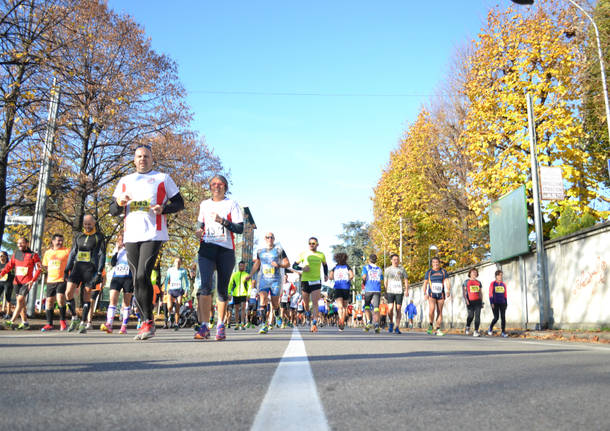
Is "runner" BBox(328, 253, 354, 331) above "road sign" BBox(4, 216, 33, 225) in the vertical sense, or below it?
below

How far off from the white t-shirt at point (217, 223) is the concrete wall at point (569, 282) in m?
9.69

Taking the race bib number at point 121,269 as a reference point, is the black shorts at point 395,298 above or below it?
below

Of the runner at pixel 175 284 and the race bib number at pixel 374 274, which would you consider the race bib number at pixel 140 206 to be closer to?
the race bib number at pixel 374 274

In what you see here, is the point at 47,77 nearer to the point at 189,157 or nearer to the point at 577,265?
the point at 189,157

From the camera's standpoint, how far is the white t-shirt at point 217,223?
778 cm

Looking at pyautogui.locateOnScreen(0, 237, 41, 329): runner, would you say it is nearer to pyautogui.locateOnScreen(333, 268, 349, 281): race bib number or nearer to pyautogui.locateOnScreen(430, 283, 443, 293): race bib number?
pyautogui.locateOnScreen(333, 268, 349, 281): race bib number

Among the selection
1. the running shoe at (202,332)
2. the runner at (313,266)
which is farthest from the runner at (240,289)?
the running shoe at (202,332)

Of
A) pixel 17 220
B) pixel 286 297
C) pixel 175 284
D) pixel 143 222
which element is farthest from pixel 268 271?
pixel 17 220

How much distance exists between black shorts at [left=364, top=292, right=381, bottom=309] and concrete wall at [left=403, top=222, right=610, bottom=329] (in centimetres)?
505

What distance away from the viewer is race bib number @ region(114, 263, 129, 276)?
1090cm

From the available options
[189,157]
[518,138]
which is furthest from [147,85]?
[518,138]

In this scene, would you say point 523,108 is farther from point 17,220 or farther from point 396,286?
point 17,220

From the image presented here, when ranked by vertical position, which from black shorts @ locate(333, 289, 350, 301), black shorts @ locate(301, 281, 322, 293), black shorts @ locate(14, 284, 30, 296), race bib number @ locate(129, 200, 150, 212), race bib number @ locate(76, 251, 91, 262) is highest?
race bib number @ locate(129, 200, 150, 212)

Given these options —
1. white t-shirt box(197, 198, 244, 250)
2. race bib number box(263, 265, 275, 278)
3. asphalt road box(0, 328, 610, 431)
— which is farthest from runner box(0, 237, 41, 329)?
asphalt road box(0, 328, 610, 431)
